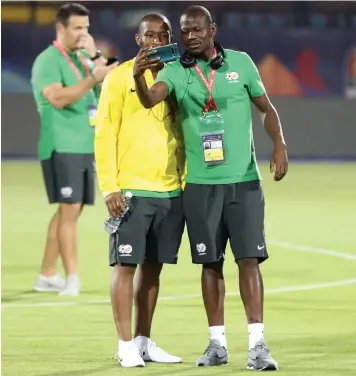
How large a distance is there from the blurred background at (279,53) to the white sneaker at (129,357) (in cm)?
2070

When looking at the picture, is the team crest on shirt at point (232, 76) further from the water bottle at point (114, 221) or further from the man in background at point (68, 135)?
the man in background at point (68, 135)

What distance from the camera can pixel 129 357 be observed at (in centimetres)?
888

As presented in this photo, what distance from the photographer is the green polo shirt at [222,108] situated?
8.82 m

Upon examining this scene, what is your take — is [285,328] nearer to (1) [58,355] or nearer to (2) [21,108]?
(1) [58,355]

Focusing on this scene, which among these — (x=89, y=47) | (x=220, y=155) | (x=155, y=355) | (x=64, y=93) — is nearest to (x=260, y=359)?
(x=155, y=355)

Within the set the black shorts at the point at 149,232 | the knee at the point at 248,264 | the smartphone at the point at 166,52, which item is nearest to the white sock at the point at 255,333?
the knee at the point at 248,264

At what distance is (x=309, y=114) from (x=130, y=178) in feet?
68.7

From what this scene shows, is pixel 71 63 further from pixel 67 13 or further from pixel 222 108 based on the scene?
pixel 222 108

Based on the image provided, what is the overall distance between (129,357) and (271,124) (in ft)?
5.15

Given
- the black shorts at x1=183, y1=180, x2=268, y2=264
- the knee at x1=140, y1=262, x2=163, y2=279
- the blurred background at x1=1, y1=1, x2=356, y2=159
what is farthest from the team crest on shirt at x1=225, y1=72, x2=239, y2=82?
the blurred background at x1=1, y1=1, x2=356, y2=159

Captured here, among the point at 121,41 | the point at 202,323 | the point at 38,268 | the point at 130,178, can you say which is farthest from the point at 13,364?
the point at 121,41

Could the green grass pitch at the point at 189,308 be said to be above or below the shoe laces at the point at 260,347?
below

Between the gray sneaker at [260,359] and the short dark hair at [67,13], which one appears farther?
the short dark hair at [67,13]

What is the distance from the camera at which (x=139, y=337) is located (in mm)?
9242
